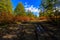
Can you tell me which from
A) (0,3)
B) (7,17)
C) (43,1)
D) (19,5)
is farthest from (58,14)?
(19,5)

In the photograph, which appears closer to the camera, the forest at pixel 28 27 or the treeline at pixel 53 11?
the forest at pixel 28 27

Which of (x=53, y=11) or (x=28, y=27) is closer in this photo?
(x=28, y=27)

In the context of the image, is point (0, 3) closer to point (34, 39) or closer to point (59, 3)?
point (59, 3)

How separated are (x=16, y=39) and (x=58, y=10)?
50.7ft

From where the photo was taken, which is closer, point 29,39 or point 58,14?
point 29,39

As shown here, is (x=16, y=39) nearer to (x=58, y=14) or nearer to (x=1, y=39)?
(x=1, y=39)

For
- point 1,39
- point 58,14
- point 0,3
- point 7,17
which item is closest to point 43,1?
point 0,3

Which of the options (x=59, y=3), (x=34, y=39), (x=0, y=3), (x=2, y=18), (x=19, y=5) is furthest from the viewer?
(x=19, y=5)

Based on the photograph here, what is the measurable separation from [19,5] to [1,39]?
59.7 metres

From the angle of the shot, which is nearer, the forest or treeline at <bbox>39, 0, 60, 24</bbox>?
the forest

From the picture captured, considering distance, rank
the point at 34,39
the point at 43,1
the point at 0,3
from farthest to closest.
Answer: the point at 43,1 < the point at 0,3 < the point at 34,39

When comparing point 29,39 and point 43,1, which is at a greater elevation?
point 43,1

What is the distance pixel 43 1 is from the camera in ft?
145

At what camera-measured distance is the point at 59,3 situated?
23.5 m
